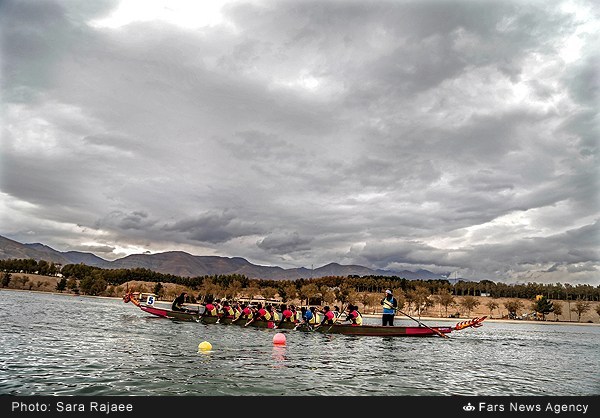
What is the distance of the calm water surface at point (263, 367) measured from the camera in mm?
18234

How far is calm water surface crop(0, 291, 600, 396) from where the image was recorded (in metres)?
18.2

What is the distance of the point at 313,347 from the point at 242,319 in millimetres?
17558

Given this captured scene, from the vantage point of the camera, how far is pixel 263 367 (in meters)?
23.3

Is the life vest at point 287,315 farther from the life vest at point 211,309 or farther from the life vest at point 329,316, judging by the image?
the life vest at point 211,309

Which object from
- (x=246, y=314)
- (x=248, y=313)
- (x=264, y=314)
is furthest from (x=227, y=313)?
(x=264, y=314)

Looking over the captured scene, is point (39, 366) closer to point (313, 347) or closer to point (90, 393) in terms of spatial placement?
point (90, 393)

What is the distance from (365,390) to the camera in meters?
18.7

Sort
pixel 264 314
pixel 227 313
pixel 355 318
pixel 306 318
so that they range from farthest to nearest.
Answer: pixel 227 313 → pixel 264 314 → pixel 306 318 → pixel 355 318

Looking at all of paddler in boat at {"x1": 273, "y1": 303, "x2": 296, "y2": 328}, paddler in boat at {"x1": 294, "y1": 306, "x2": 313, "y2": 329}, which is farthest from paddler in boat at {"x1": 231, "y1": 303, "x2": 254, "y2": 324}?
paddler in boat at {"x1": 294, "y1": 306, "x2": 313, "y2": 329}

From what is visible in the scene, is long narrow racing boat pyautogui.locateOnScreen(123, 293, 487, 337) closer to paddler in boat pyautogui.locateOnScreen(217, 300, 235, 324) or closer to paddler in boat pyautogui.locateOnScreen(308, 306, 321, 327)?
paddler in boat pyautogui.locateOnScreen(217, 300, 235, 324)

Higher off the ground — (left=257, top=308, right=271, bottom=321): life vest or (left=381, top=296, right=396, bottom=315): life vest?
(left=381, top=296, right=396, bottom=315): life vest
